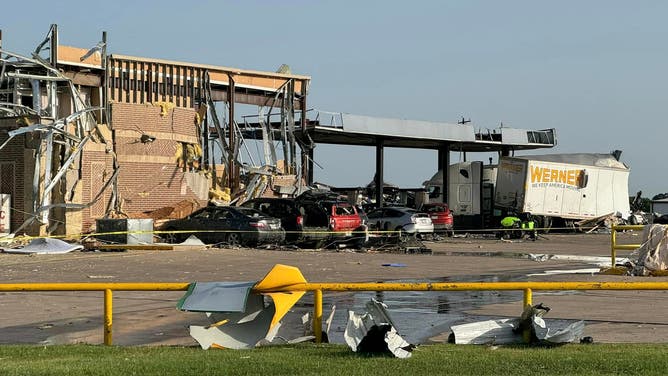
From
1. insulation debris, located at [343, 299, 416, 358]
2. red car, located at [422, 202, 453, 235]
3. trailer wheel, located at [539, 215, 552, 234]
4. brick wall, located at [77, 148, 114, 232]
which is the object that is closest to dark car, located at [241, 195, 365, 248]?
brick wall, located at [77, 148, 114, 232]

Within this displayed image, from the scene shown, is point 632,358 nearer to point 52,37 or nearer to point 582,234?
point 52,37

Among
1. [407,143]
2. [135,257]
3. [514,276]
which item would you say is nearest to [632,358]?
[514,276]

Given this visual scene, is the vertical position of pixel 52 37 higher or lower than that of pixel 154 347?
higher

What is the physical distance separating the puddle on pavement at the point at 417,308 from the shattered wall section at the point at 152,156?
23.5 metres

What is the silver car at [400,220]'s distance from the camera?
42.0m

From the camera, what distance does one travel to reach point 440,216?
47219 mm

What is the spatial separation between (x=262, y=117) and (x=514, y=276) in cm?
3010

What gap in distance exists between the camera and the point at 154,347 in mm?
10359

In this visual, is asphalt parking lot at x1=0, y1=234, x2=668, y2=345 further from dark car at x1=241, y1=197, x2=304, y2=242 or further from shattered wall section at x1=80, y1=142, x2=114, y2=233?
shattered wall section at x1=80, y1=142, x2=114, y2=233

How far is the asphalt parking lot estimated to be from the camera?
1233 centimetres

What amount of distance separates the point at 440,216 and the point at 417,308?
32.4m

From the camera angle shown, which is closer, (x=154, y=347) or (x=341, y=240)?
(x=154, y=347)

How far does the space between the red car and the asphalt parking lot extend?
27.3 feet

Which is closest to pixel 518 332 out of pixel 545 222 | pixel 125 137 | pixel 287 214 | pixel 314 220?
pixel 287 214
